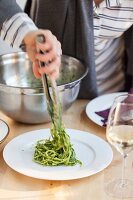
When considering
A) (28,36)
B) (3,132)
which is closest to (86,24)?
(28,36)

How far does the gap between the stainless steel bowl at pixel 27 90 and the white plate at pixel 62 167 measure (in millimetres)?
59

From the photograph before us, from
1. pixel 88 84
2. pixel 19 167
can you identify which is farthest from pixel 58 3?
pixel 19 167

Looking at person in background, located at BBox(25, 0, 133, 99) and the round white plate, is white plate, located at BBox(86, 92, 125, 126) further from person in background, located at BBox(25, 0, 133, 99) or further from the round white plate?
the round white plate

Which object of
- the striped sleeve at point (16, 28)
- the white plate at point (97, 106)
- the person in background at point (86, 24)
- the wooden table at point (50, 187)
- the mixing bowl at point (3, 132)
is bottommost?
the white plate at point (97, 106)

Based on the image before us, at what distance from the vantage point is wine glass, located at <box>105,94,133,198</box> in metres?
0.98

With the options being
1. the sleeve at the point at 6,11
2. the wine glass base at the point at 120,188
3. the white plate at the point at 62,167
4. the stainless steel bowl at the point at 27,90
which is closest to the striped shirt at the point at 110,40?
the stainless steel bowl at the point at 27,90

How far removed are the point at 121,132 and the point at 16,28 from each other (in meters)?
0.40

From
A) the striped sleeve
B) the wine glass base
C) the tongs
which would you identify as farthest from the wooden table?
the striped sleeve

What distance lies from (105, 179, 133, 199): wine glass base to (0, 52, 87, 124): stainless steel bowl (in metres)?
0.30

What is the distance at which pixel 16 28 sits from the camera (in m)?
1.20

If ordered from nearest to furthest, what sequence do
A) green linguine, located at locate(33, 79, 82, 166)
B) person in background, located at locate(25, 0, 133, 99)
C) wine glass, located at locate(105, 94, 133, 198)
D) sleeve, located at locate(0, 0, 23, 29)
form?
wine glass, located at locate(105, 94, 133, 198) → green linguine, located at locate(33, 79, 82, 166) → sleeve, located at locate(0, 0, 23, 29) → person in background, located at locate(25, 0, 133, 99)

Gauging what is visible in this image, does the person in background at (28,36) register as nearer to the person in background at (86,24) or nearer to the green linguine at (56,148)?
the green linguine at (56,148)

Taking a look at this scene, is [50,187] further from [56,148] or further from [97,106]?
[97,106]

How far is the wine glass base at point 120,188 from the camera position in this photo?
Result: 40.3 inches
